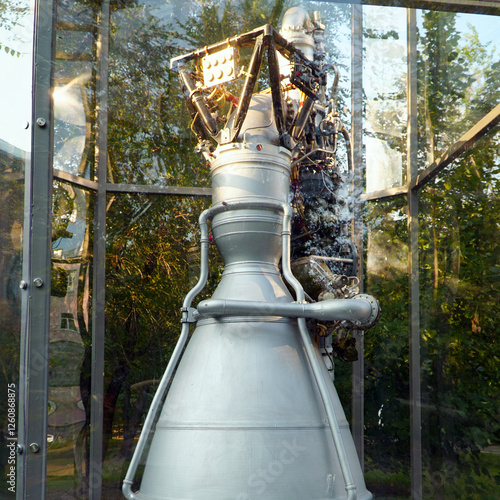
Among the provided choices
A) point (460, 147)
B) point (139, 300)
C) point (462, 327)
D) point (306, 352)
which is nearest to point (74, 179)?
point (139, 300)

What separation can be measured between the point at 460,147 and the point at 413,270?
0.88m

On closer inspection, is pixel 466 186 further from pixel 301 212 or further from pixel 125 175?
pixel 125 175

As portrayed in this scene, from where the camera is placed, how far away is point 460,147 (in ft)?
12.1

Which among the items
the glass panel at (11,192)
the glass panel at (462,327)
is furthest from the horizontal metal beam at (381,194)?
the glass panel at (11,192)

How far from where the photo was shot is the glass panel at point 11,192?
108 inches

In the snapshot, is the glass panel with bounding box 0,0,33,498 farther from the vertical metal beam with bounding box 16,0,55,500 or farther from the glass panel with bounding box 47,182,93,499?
the glass panel with bounding box 47,182,93,499

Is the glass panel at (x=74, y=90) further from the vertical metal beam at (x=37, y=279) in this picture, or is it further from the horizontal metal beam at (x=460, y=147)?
the horizontal metal beam at (x=460, y=147)

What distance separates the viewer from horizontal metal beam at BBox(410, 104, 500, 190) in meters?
3.40

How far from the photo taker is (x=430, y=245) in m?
3.94

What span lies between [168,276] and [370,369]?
159cm

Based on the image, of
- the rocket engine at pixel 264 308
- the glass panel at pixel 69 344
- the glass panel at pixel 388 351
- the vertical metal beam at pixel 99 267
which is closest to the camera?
the rocket engine at pixel 264 308

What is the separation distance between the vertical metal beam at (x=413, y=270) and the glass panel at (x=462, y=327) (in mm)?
56

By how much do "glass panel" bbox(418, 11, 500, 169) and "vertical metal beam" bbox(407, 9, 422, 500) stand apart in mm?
59

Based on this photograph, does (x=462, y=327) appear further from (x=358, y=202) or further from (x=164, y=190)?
(x=164, y=190)
